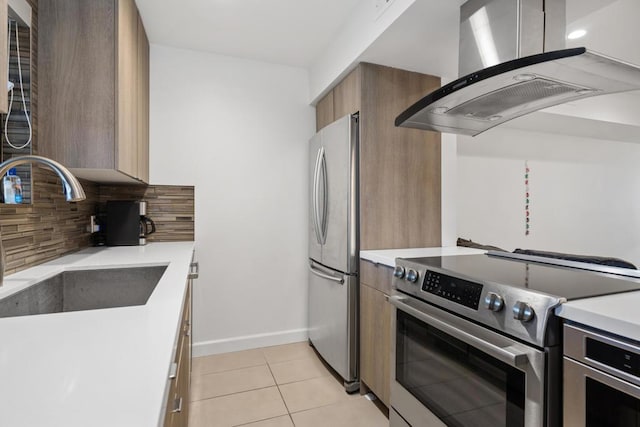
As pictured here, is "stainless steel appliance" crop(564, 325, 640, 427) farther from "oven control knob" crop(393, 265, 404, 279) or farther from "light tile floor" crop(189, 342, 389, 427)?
"light tile floor" crop(189, 342, 389, 427)

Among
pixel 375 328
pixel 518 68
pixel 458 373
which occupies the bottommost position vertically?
pixel 375 328

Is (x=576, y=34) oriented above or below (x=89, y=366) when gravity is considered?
above

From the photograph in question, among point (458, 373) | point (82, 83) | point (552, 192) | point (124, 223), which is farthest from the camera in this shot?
point (552, 192)

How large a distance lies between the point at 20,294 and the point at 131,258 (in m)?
0.63

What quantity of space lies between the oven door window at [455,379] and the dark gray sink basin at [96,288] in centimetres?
128

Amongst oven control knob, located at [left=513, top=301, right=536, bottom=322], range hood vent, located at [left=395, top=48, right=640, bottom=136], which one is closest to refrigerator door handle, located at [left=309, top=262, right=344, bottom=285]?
range hood vent, located at [left=395, top=48, right=640, bottom=136]

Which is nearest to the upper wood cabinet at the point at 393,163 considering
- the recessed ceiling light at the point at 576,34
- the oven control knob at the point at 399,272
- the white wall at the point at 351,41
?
the white wall at the point at 351,41

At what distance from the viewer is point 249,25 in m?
2.29

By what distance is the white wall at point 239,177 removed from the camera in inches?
104

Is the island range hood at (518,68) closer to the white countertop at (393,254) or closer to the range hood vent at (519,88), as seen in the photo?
the range hood vent at (519,88)

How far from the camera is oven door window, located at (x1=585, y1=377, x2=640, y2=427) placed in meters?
0.74

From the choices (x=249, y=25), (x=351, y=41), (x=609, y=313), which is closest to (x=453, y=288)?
(x=609, y=313)

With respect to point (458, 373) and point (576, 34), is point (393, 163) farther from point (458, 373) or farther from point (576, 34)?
point (576, 34)

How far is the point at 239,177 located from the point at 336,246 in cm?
112
